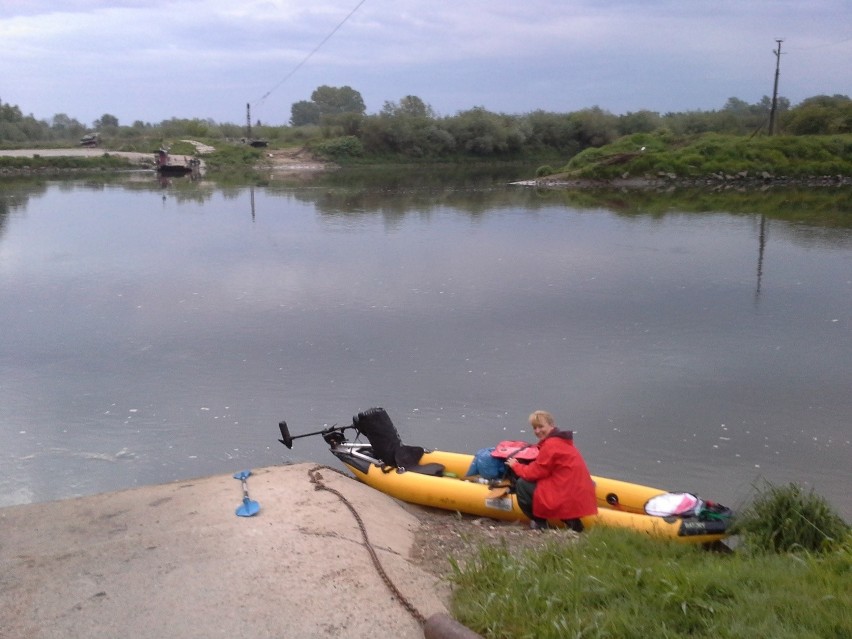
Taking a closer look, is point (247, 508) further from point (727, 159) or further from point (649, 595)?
point (727, 159)

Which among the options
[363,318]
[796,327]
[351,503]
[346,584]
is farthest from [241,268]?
[346,584]

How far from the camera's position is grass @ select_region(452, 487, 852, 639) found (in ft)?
11.0

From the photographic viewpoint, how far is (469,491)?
6.09 metres

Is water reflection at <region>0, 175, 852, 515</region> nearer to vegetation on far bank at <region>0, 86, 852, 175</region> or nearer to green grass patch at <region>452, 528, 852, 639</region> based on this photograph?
green grass patch at <region>452, 528, 852, 639</region>

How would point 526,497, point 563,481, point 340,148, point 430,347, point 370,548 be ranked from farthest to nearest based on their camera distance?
point 340,148, point 430,347, point 526,497, point 563,481, point 370,548

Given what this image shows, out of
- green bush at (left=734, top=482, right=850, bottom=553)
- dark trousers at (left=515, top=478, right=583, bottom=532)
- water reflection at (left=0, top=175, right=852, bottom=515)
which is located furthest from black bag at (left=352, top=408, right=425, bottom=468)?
green bush at (left=734, top=482, right=850, bottom=553)

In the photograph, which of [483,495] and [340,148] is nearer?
[483,495]

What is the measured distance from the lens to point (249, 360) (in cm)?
955

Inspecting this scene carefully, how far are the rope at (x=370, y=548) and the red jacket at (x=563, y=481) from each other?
1202 mm

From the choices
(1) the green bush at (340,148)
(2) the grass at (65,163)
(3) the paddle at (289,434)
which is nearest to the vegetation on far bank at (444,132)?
(1) the green bush at (340,148)

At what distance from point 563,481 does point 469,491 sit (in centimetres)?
88

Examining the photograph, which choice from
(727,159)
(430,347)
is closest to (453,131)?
(727,159)

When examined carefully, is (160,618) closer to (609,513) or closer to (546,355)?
(609,513)

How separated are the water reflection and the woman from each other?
139cm
